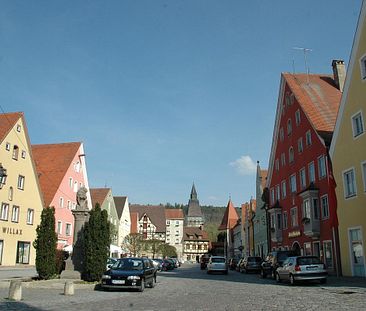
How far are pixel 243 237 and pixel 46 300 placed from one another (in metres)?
66.9

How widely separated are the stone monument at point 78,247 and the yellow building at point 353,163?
15.5 meters

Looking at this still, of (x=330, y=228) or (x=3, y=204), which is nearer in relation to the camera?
(x=330, y=228)

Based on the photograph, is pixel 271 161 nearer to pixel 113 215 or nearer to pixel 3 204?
pixel 3 204

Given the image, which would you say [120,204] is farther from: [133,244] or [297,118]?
[297,118]

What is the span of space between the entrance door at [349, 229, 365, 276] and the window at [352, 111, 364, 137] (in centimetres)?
578

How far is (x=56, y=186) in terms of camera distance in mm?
50906

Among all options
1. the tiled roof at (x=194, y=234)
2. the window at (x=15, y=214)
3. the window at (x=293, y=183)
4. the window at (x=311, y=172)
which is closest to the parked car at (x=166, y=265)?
the window at (x=15, y=214)

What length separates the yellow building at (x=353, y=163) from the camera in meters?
26.1

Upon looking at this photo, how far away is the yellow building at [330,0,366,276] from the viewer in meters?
26.1

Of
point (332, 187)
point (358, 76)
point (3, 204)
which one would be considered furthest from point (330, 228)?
point (3, 204)

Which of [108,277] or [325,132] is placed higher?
[325,132]

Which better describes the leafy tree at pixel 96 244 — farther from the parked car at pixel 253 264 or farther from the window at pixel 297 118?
the window at pixel 297 118

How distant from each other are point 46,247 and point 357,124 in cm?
1911

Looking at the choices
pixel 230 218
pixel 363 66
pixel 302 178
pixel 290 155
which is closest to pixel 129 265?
pixel 363 66
